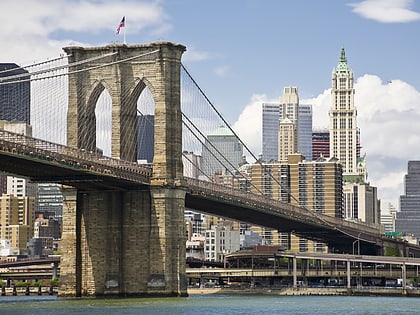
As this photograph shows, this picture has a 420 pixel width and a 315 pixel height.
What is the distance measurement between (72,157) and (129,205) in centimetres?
1486

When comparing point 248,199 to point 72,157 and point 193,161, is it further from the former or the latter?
point 72,157

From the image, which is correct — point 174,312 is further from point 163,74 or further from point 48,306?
point 163,74

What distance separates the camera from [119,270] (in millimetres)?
107500

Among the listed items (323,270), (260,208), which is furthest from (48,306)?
(323,270)

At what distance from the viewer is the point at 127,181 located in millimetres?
102500

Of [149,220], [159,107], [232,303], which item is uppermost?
[159,107]

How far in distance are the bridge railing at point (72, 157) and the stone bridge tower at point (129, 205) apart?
8.62ft

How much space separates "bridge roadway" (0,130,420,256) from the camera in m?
90.3

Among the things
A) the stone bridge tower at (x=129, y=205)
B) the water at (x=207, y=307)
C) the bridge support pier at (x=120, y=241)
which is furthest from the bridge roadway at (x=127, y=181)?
the water at (x=207, y=307)

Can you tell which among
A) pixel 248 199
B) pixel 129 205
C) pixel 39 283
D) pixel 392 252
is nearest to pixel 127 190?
pixel 129 205

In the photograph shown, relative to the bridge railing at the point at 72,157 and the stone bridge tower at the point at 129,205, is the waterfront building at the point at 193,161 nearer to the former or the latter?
the stone bridge tower at the point at 129,205

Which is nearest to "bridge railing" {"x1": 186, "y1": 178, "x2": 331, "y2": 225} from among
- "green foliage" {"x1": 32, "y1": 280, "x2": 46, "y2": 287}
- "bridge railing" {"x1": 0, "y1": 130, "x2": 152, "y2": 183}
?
"bridge railing" {"x1": 0, "y1": 130, "x2": 152, "y2": 183}

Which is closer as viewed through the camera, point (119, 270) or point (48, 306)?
point (48, 306)

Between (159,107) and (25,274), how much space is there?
74598 mm
